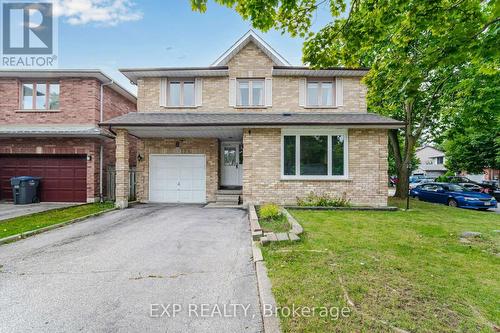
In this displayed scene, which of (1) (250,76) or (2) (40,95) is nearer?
(1) (250,76)

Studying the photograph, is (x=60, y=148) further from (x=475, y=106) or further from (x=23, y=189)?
(x=475, y=106)

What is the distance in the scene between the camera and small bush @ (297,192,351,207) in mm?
10297

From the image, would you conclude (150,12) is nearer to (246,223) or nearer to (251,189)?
(251,189)

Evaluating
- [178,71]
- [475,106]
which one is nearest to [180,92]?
[178,71]

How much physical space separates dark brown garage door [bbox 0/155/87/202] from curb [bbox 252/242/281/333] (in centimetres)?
1185

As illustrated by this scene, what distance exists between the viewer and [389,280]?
11.8ft

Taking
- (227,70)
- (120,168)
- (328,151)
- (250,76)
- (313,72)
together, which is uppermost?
(227,70)

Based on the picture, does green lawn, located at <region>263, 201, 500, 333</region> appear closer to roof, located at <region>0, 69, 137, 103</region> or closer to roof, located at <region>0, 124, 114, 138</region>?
roof, located at <region>0, 124, 114, 138</region>

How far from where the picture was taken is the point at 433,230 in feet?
22.6

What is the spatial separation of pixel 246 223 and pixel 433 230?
5485 mm

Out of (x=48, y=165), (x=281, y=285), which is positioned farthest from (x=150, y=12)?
(x=281, y=285)

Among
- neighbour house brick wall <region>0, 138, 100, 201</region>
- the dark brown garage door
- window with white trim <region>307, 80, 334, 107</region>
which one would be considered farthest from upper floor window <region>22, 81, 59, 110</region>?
window with white trim <region>307, 80, 334, 107</region>

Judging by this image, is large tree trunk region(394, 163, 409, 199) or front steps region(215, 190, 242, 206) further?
large tree trunk region(394, 163, 409, 199)

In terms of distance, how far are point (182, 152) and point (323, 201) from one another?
7.46m
